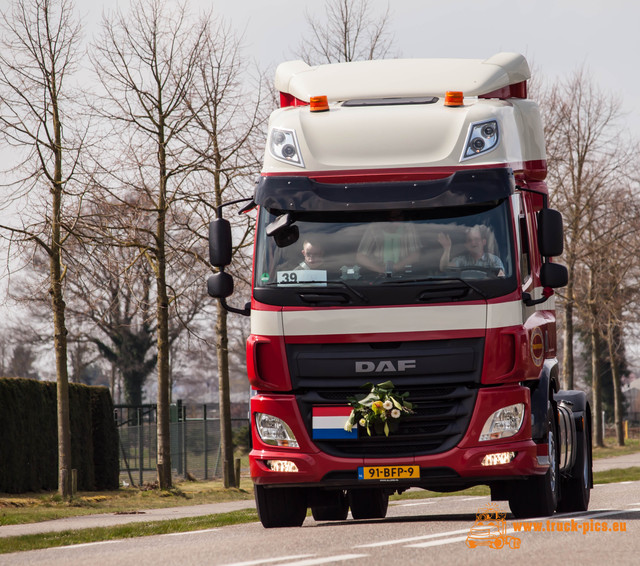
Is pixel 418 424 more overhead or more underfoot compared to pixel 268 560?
more overhead

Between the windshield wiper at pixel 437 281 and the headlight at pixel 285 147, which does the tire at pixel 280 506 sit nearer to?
the windshield wiper at pixel 437 281

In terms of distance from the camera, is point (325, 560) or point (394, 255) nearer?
point (325, 560)

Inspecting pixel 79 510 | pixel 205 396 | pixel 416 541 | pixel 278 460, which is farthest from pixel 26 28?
pixel 205 396

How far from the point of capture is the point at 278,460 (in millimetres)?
A: 10516

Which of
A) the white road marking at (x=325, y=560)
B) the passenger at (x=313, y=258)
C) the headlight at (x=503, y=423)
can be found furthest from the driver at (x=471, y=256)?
the white road marking at (x=325, y=560)

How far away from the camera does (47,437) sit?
26359 mm

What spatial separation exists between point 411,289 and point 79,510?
13.1m

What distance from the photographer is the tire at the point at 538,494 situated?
11078 millimetres

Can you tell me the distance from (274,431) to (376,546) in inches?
73.9

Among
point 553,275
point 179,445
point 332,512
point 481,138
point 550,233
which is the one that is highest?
point 481,138

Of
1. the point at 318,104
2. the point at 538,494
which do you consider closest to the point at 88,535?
the point at 538,494

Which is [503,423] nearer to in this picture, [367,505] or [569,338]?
[367,505]

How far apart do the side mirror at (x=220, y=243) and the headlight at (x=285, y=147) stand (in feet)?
2.51

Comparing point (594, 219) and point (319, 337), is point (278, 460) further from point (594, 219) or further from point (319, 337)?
point (594, 219)
